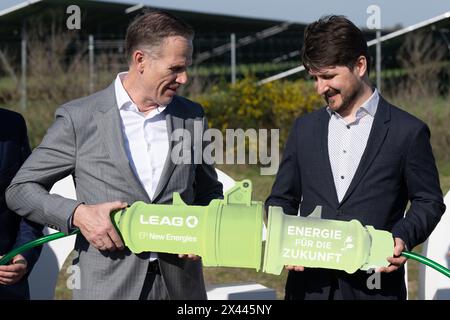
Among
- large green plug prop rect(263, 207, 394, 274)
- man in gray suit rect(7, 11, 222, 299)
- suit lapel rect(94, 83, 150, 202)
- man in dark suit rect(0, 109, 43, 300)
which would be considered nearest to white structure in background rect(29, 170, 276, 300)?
man in dark suit rect(0, 109, 43, 300)

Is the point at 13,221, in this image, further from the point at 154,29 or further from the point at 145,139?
the point at 154,29

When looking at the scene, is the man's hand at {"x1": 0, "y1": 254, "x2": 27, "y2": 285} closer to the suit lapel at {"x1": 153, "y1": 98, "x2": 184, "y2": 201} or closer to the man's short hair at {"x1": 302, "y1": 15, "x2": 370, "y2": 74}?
the suit lapel at {"x1": 153, "y1": 98, "x2": 184, "y2": 201}

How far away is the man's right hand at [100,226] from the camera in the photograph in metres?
3.15

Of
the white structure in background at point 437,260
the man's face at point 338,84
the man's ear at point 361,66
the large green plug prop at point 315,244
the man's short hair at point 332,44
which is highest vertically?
the man's short hair at point 332,44

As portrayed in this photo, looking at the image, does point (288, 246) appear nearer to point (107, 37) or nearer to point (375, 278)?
point (375, 278)

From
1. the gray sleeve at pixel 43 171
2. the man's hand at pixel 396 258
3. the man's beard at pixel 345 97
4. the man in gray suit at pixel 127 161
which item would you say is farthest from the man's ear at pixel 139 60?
the man's hand at pixel 396 258

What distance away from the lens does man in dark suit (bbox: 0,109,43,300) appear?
12.2 ft

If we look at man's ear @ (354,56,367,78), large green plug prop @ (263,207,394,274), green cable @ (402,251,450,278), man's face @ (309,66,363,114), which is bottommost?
green cable @ (402,251,450,278)

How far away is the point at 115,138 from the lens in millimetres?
3434

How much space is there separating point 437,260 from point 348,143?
135 cm

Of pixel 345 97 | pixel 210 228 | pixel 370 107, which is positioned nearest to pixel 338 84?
pixel 345 97

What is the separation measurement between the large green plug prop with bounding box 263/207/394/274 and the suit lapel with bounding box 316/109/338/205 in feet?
2.11

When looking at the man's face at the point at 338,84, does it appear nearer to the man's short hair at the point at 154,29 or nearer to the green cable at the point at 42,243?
the man's short hair at the point at 154,29

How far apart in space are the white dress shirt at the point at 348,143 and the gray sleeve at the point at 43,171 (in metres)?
0.96
